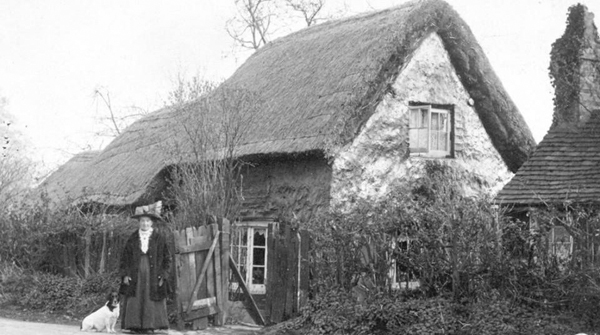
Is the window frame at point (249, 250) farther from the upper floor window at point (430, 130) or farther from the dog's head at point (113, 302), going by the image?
the dog's head at point (113, 302)

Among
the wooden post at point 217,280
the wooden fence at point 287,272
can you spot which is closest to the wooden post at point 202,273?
the wooden post at point 217,280

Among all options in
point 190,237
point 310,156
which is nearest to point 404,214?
point 190,237

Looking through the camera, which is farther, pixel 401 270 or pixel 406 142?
pixel 406 142

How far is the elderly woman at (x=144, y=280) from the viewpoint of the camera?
12.8m

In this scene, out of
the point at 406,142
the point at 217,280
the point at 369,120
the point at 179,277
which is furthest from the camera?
the point at 406,142

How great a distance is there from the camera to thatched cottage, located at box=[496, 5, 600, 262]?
52.4 feet

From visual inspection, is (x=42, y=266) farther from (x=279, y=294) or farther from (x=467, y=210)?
Result: (x=467, y=210)

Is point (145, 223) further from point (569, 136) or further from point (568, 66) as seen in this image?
point (568, 66)

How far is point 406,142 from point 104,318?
7.71 metres

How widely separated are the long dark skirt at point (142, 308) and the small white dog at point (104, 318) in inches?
7.5

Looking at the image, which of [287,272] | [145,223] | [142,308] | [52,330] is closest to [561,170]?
[287,272]

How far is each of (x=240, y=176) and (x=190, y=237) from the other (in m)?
5.04

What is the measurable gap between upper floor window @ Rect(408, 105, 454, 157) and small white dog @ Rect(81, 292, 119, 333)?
769cm

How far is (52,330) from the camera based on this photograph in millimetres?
12914
